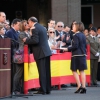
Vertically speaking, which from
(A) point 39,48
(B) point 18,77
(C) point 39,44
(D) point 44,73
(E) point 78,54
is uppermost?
(C) point 39,44

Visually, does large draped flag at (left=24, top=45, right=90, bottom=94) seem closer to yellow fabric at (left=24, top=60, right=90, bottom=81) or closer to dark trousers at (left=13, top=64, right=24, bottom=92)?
yellow fabric at (left=24, top=60, right=90, bottom=81)

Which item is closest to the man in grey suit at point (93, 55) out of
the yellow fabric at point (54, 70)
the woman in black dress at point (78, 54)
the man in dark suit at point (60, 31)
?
the yellow fabric at point (54, 70)

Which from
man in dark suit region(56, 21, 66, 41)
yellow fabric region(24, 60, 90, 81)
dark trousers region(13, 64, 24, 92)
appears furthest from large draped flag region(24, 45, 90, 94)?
man in dark suit region(56, 21, 66, 41)

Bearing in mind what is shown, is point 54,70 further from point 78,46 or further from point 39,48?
point 39,48

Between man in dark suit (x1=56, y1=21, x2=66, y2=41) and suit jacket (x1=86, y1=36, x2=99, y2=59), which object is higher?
man in dark suit (x1=56, y1=21, x2=66, y2=41)

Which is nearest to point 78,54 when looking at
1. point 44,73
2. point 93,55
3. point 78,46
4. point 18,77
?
point 78,46

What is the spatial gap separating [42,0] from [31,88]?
14078 millimetres

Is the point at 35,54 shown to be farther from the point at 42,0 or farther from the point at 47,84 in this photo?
the point at 42,0

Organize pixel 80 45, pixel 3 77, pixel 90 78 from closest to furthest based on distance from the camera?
pixel 3 77 < pixel 80 45 < pixel 90 78


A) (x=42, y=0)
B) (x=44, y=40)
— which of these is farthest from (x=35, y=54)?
(x=42, y=0)

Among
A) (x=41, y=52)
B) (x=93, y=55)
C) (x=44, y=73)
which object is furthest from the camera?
(x=93, y=55)

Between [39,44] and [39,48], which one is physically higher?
[39,44]

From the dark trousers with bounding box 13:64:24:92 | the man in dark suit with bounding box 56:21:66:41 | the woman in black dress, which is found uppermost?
the man in dark suit with bounding box 56:21:66:41

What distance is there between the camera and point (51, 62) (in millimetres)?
18781
